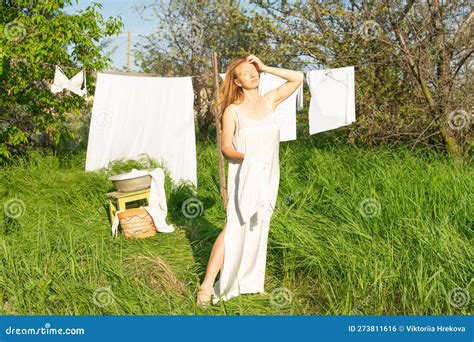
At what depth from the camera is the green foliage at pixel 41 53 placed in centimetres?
555

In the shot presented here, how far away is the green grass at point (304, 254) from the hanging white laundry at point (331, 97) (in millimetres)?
568

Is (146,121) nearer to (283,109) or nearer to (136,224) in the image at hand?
(283,109)

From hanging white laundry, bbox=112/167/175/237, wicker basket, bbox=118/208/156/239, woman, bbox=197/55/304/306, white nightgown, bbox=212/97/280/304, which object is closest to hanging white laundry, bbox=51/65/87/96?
hanging white laundry, bbox=112/167/175/237

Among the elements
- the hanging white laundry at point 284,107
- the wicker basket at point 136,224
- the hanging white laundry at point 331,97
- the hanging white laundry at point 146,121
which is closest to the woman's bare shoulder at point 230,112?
the wicker basket at point 136,224

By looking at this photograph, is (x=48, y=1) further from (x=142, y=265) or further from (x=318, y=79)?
(x=142, y=265)

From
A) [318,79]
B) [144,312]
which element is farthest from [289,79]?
[318,79]

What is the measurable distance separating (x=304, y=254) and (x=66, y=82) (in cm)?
357

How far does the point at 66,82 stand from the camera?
18.4 feet

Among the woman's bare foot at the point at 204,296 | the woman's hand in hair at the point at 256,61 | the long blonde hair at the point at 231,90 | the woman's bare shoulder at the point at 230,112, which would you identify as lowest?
the woman's bare foot at the point at 204,296

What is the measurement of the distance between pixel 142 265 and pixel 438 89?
371cm

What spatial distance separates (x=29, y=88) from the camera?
6336 millimetres

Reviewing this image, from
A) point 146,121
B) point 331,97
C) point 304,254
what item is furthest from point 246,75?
point 146,121

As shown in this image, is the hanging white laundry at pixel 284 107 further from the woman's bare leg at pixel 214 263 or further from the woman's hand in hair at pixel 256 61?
the woman's bare leg at pixel 214 263

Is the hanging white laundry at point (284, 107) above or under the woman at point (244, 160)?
above
